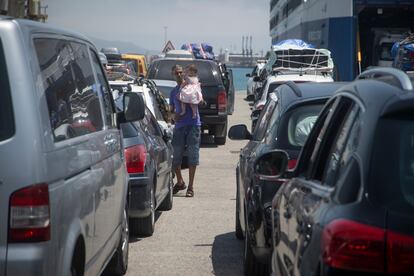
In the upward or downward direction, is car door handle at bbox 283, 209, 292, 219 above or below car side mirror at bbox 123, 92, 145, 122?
below

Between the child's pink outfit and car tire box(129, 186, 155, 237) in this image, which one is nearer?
car tire box(129, 186, 155, 237)

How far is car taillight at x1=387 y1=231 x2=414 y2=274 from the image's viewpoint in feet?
9.80

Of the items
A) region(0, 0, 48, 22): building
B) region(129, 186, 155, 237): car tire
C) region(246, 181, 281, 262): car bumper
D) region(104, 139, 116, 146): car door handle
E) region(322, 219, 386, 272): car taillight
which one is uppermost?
region(0, 0, 48, 22): building

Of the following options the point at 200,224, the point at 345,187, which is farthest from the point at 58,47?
the point at 200,224

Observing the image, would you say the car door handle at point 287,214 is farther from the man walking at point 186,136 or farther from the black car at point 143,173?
the man walking at point 186,136

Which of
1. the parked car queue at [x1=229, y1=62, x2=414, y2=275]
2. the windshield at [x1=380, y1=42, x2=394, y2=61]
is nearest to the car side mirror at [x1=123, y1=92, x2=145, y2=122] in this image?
the parked car queue at [x1=229, y1=62, x2=414, y2=275]

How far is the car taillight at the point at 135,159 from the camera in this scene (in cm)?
870

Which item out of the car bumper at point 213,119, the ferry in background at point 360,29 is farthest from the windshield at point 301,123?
the ferry in background at point 360,29

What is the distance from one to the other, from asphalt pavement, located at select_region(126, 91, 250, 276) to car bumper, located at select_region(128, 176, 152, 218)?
14.1 inches

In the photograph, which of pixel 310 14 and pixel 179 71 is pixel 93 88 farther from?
pixel 310 14

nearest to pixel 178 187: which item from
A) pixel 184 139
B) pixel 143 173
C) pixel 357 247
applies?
pixel 184 139

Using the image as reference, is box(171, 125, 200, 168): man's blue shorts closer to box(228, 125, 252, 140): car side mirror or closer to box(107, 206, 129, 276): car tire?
box(228, 125, 252, 140): car side mirror

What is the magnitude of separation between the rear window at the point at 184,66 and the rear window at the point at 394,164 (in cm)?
1686

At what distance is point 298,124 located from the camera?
6.73m
